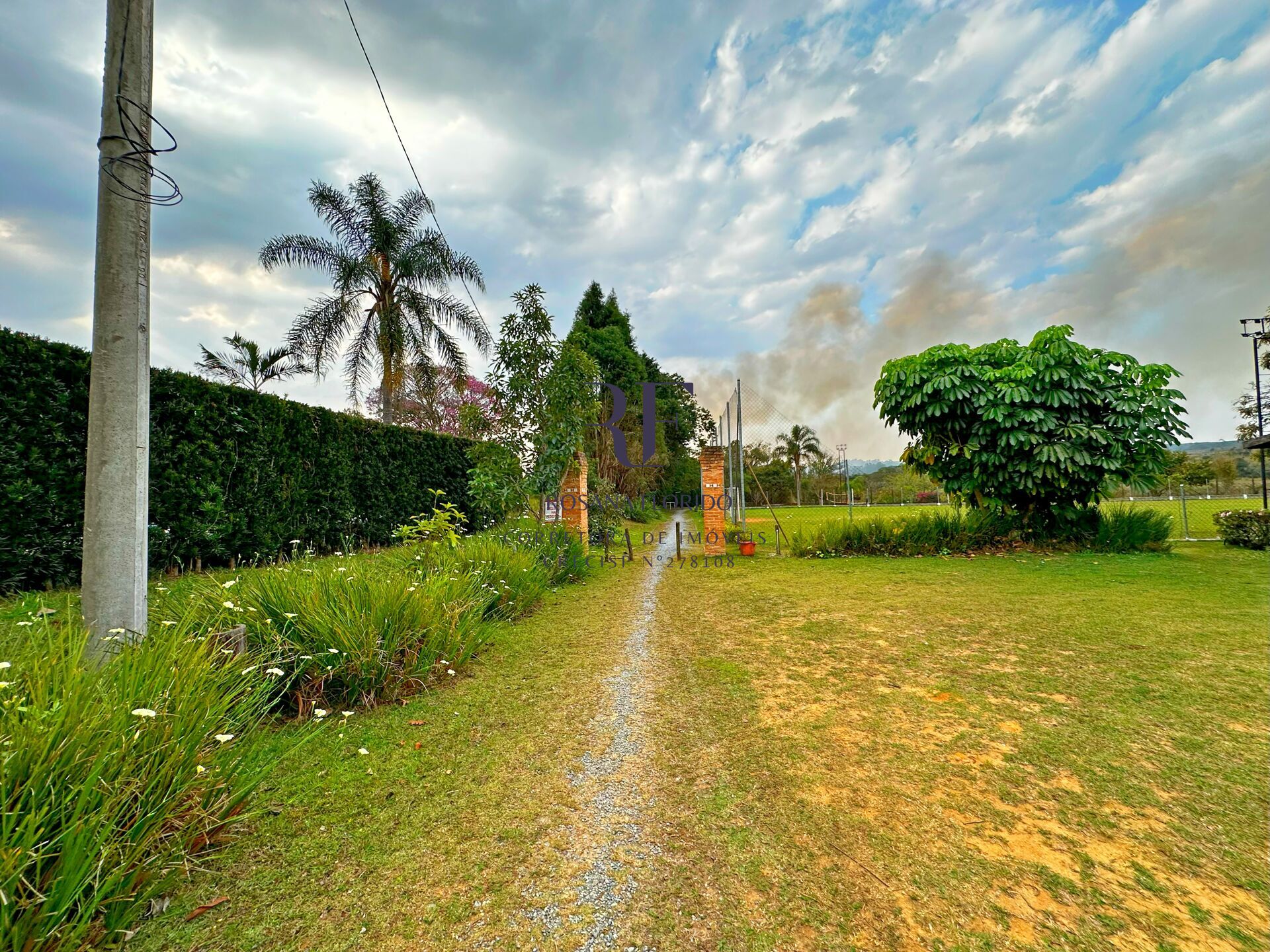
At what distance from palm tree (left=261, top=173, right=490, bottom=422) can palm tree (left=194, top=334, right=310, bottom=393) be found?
0.60 meters

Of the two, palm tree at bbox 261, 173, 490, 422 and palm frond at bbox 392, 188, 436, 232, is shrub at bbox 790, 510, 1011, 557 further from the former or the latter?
palm frond at bbox 392, 188, 436, 232

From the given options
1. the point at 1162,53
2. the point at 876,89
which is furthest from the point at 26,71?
the point at 1162,53

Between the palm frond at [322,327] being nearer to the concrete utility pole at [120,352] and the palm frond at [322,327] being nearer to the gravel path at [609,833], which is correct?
the concrete utility pole at [120,352]

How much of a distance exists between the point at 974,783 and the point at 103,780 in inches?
113

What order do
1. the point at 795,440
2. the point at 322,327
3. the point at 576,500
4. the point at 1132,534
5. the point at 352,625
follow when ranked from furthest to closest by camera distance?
1. the point at 322,327
2. the point at 795,440
3. the point at 576,500
4. the point at 1132,534
5. the point at 352,625

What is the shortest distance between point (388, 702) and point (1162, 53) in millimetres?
10675

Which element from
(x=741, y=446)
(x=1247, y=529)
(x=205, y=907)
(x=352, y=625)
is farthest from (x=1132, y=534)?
(x=205, y=907)

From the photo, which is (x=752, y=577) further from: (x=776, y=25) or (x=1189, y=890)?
(x=776, y=25)

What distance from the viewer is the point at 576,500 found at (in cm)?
857

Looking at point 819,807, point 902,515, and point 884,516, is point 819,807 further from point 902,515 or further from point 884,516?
point 902,515

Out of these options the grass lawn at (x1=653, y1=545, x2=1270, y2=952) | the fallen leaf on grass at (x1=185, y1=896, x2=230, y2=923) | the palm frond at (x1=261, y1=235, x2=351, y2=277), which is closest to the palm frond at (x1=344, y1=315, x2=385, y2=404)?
the palm frond at (x1=261, y1=235, x2=351, y2=277)

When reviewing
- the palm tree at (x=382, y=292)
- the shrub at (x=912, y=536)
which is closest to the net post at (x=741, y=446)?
the shrub at (x=912, y=536)

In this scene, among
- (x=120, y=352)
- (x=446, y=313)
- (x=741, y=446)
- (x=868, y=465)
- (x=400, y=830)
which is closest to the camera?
(x=400, y=830)

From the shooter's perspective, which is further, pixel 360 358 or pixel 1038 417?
pixel 360 358
